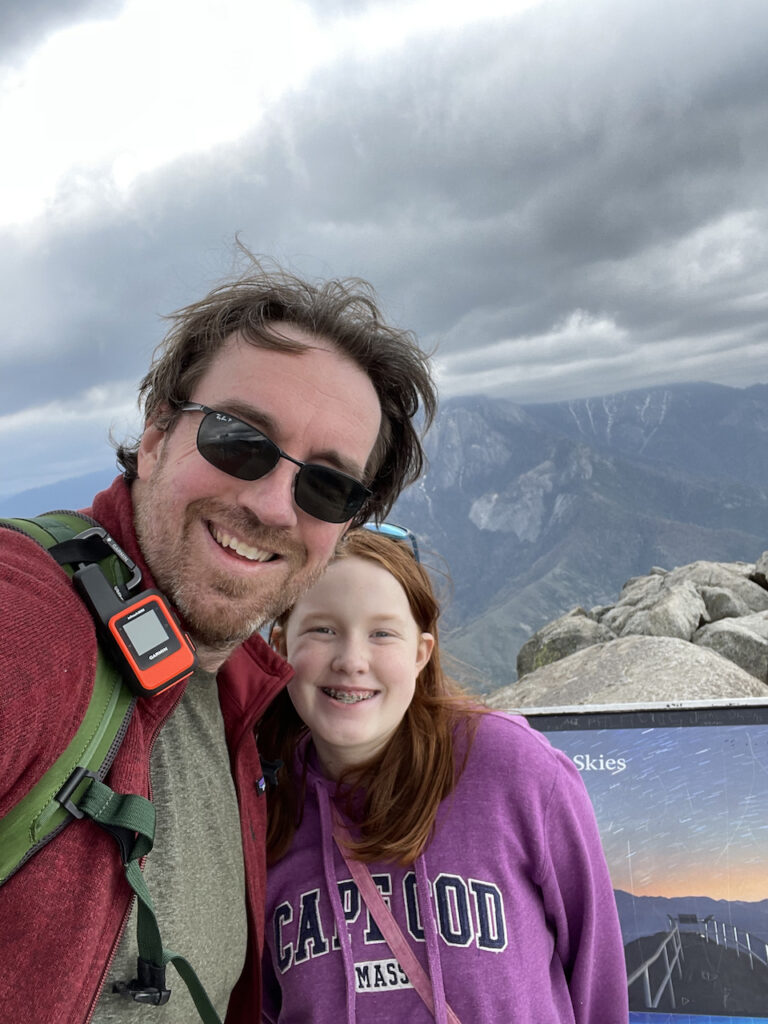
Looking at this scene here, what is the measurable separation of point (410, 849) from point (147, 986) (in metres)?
1.07

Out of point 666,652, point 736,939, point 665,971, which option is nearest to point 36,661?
point 665,971

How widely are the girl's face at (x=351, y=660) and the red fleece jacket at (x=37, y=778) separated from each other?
0.98 meters

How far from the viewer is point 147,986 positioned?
74.7 inches

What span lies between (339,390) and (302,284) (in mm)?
681

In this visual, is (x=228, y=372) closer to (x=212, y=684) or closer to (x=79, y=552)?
(x=79, y=552)

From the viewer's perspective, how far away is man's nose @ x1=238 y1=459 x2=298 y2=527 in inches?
103

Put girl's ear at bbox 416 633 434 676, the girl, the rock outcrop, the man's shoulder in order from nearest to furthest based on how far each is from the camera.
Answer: the man's shoulder
the girl
girl's ear at bbox 416 633 434 676
the rock outcrop

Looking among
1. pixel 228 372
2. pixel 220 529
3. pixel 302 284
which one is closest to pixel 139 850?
pixel 220 529

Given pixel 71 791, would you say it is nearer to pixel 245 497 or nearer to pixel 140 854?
pixel 140 854

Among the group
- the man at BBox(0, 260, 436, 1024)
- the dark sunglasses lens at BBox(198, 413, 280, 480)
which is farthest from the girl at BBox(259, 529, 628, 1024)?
the dark sunglasses lens at BBox(198, 413, 280, 480)

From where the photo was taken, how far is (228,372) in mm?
2812

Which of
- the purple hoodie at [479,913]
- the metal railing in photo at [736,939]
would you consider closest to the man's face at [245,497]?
the purple hoodie at [479,913]

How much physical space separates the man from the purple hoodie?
25cm

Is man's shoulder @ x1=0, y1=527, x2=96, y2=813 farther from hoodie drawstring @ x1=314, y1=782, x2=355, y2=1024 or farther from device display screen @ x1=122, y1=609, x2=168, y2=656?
hoodie drawstring @ x1=314, y1=782, x2=355, y2=1024
